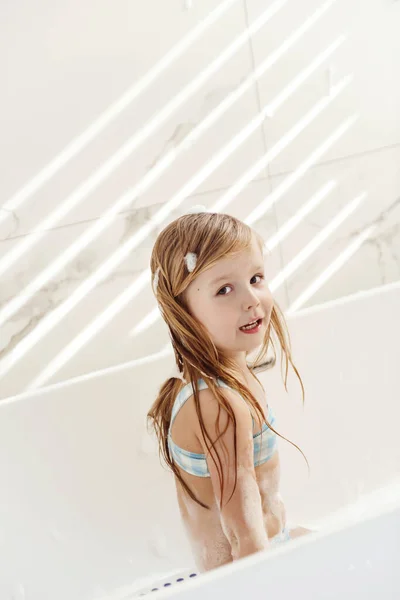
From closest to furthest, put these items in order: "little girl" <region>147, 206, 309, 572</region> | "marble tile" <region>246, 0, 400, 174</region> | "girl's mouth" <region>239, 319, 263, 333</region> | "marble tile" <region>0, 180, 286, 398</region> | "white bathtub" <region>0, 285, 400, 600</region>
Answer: "little girl" <region>147, 206, 309, 572</region> → "girl's mouth" <region>239, 319, 263, 333</region> → "white bathtub" <region>0, 285, 400, 600</region> → "marble tile" <region>0, 180, 286, 398</region> → "marble tile" <region>246, 0, 400, 174</region>

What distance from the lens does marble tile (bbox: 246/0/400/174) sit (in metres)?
1.96

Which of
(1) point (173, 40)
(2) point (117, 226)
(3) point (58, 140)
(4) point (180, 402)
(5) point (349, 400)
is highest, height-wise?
(1) point (173, 40)

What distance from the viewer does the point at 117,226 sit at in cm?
188

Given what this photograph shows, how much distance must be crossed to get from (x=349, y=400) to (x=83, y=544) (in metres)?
0.72

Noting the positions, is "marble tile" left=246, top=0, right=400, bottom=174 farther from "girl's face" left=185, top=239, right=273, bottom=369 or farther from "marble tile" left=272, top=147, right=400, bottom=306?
"girl's face" left=185, top=239, right=273, bottom=369

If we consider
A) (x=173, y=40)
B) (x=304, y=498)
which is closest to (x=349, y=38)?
(x=173, y=40)

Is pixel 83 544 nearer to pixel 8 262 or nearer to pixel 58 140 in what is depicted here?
pixel 8 262

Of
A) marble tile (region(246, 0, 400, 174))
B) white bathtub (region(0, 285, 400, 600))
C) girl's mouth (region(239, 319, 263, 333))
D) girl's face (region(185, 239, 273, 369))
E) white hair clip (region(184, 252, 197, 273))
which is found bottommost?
white bathtub (region(0, 285, 400, 600))

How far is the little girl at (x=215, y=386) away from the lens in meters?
1.22

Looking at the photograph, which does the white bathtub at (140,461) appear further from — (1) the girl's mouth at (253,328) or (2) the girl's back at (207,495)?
(1) the girl's mouth at (253,328)

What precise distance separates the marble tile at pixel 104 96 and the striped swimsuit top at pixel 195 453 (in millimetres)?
705

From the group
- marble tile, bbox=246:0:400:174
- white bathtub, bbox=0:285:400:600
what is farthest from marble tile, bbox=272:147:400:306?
white bathtub, bbox=0:285:400:600

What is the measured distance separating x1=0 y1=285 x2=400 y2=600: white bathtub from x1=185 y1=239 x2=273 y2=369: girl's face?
462 millimetres

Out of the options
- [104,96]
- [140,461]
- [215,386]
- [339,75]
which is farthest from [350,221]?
[215,386]
